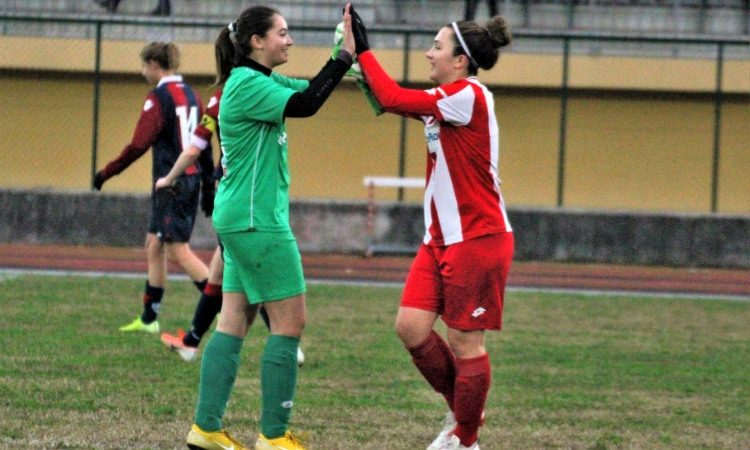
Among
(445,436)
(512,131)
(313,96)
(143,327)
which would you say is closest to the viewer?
(313,96)

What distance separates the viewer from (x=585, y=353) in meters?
8.48

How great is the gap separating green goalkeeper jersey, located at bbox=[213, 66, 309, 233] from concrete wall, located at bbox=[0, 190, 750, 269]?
11.4 meters

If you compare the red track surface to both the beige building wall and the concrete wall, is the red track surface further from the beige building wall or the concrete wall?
the beige building wall

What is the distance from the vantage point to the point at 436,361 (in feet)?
17.6

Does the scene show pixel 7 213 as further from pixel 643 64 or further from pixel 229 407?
pixel 229 407

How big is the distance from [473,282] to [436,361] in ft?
1.47

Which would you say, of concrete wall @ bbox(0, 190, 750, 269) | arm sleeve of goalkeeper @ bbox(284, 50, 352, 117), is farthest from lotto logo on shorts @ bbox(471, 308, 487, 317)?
concrete wall @ bbox(0, 190, 750, 269)

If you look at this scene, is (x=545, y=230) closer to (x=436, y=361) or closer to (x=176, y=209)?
(x=176, y=209)

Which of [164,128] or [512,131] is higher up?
[512,131]

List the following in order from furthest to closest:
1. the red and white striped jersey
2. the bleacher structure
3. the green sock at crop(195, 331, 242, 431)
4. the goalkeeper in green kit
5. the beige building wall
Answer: the bleacher structure, the beige building wall, the red and white striped jersey, the green sock at crop(195, 331, 242, 431), the goalkeeper in green kit

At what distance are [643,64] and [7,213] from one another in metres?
9.87

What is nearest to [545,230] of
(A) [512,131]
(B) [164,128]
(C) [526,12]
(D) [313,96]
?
(A) [512,131]

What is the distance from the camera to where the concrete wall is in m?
16.4

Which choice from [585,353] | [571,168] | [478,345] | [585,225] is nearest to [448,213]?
[478,345]
